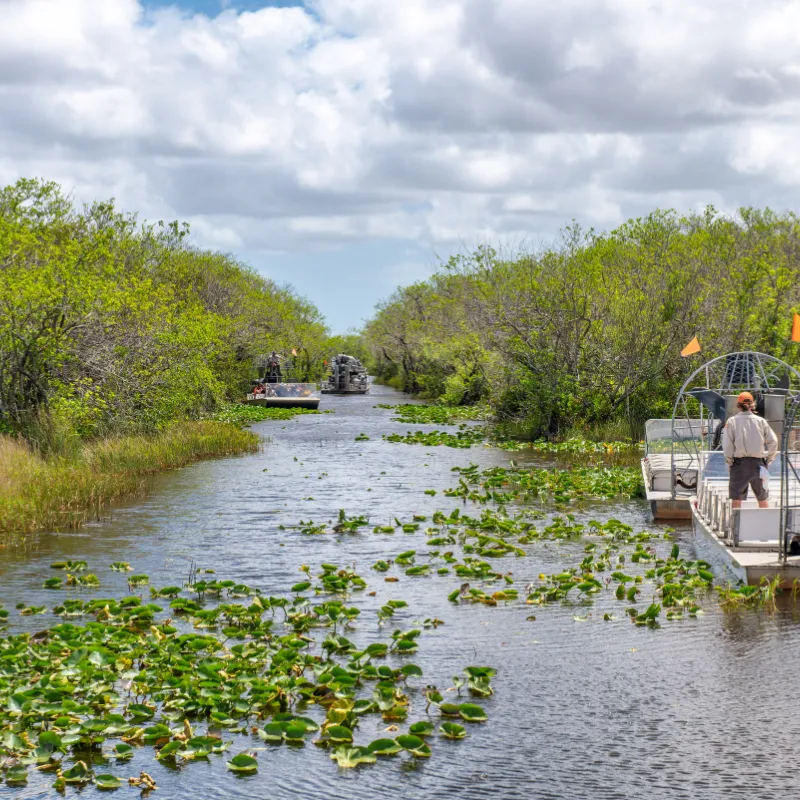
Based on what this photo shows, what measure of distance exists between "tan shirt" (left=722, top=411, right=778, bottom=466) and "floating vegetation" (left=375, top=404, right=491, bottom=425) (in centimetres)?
2986

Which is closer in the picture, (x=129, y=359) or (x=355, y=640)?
(x=355, y=640)

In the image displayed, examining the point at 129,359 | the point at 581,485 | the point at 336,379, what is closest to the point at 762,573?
the point at 581,485

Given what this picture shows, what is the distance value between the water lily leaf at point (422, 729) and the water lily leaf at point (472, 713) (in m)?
0.48

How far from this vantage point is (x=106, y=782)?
9344mm

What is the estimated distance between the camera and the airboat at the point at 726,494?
16.0 metres

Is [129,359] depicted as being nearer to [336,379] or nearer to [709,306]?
[709,306]

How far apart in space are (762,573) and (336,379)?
2951 inches

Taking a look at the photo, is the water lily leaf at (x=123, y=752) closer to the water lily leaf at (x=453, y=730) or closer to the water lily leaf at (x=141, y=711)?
the water lily leaf at (x=141, y=711)

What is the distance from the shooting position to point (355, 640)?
13914 mm

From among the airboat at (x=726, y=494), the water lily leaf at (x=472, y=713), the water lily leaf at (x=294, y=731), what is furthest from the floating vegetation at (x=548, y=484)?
the water lily leaf at (x=294, y=731)

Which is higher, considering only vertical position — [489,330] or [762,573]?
[489,330]

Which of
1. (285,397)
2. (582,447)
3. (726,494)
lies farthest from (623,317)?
(285,397)

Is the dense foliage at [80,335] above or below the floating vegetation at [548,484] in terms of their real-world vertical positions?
above

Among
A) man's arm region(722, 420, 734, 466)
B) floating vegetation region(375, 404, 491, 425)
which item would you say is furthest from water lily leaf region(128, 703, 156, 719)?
floating vegetation region(375, 404, 491, 425)
